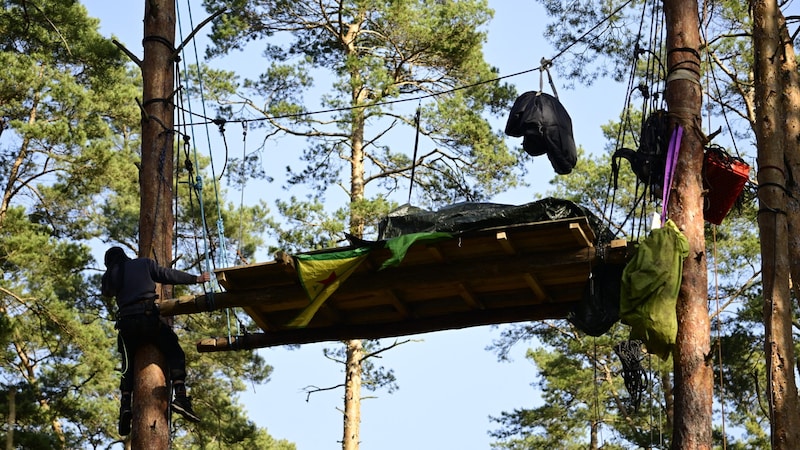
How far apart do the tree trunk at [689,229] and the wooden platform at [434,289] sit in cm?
56

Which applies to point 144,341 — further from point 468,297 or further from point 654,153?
point 654,153

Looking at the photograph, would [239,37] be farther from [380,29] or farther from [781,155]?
[781,155]

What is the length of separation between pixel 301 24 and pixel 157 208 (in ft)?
38.7

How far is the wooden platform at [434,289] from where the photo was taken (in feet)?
27.8

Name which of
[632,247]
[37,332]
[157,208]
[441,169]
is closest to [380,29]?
[441,169]

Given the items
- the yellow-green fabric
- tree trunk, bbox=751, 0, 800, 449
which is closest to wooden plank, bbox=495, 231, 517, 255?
the yellow-green fabric

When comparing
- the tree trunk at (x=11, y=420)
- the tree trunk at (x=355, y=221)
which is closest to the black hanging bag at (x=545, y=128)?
the tree trunk at (x=11, y=420)

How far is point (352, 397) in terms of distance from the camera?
60.9 feet

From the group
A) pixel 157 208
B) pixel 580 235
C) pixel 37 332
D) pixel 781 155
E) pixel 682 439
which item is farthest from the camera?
pixel 37 332

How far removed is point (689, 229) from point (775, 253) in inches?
166

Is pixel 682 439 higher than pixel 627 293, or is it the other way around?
pixel 627 293

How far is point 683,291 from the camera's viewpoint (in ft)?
26.6

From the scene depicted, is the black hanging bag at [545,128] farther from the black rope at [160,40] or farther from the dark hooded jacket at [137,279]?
the black rope at [160,40]

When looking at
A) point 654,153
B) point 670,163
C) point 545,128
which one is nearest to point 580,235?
point 670,163
